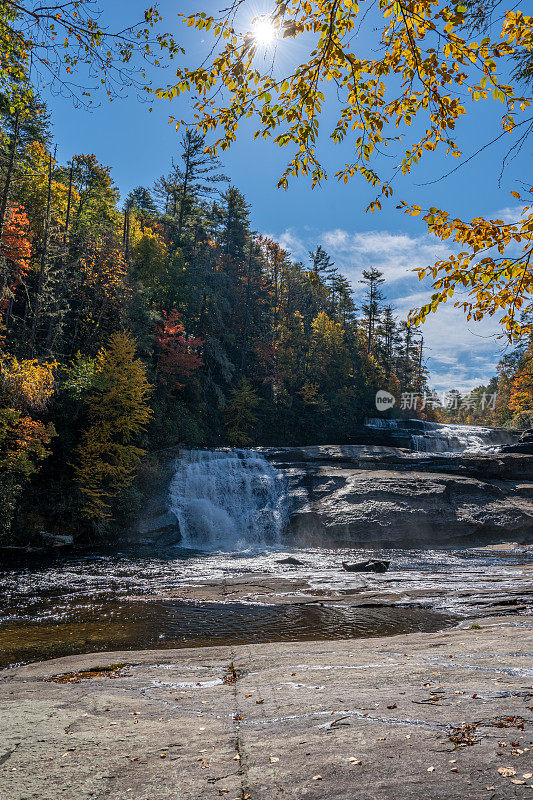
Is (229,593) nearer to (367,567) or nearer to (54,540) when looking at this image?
(367,567)

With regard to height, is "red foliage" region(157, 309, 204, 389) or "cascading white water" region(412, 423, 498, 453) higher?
"red foliage" region(157, 309, 204, 389)

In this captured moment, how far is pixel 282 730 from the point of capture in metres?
2.95

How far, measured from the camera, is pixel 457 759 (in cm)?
224

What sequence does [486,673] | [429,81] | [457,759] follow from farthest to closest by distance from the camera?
1. [486,673]
2. [429,81]
3. [457,759]

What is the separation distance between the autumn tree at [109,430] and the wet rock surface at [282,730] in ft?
42.1

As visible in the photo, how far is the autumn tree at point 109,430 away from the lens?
57.2 ft

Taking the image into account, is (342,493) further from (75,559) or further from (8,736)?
(8,736)

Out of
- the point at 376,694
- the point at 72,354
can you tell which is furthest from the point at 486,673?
the point at 72,354

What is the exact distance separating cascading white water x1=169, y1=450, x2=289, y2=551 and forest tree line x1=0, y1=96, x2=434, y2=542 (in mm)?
2433

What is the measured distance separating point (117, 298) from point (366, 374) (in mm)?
32403

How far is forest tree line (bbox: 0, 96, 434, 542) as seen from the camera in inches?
665

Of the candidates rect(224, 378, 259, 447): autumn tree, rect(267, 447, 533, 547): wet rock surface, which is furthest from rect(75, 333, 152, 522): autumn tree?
rect(224, 378, 259, 447): autumn tree

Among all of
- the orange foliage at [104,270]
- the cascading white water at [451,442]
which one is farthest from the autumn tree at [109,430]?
the cascading white water at [451,442]

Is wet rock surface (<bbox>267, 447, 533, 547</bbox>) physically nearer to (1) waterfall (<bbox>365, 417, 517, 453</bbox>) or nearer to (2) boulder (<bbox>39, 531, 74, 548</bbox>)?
(1) waterfall (<bbox>365, 417, 517, 453</bbox>)
